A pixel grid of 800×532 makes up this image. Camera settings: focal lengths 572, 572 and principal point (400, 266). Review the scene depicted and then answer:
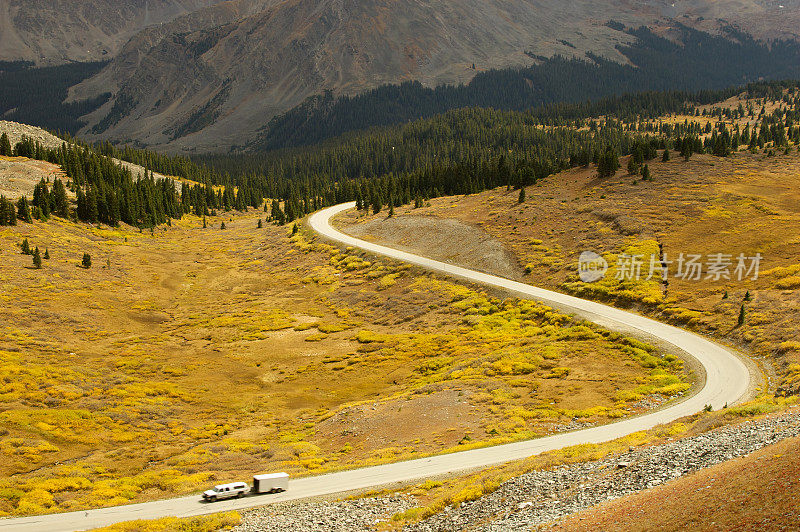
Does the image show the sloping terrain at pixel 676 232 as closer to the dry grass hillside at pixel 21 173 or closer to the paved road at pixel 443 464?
the paved road at pixel 443 464

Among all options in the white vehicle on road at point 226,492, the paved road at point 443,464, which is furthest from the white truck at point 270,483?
the white vehicle on road at point 226,492

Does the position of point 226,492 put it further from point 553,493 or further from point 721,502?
point 721,502

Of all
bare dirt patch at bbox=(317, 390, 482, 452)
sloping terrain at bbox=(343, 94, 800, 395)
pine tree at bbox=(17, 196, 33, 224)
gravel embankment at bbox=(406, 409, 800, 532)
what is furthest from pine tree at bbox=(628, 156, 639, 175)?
pine tree at bbox=(17, 196, 33, 224)

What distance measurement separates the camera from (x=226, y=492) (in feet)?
111

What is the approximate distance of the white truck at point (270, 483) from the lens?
112 feet

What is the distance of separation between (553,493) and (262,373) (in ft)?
158

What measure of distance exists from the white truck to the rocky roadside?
2254 mm

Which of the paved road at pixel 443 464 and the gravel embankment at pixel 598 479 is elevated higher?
the gravel embankment at pixel 598 479

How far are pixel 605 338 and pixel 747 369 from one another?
13725 mm

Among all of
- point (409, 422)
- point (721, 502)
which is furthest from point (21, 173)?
point (721, 502)

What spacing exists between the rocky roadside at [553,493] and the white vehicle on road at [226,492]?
299cm

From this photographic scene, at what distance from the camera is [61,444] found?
4491 cm

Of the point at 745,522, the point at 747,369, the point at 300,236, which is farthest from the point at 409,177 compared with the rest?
the point at 745,522

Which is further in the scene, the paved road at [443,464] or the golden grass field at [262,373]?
the golden grass field at [262,373]
